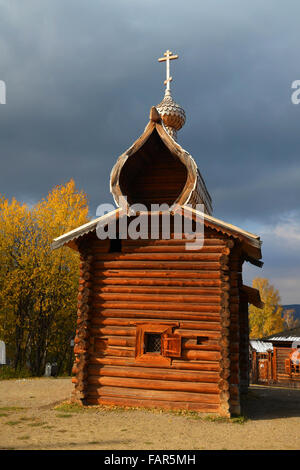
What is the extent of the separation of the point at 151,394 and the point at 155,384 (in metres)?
0.30

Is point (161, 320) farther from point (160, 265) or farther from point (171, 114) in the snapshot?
point (171, 114)

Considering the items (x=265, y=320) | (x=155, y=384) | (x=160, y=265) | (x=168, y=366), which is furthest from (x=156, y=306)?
(x=265, y=320)

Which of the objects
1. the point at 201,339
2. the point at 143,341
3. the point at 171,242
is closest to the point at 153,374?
the point at 143,341

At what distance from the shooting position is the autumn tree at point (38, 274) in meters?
23.7

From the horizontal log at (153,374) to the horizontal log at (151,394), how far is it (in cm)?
36

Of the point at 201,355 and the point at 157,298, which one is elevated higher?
the point at 157,298

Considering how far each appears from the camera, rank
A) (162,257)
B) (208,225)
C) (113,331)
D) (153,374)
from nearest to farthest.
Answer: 1. (153,374)
2. (208,225)
3. (113,331)
4. (162,257)

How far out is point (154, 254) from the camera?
1167 cm

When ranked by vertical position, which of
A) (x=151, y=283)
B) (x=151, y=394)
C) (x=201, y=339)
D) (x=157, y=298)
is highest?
(x=151, y=283)

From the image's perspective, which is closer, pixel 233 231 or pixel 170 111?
pixel 233 231

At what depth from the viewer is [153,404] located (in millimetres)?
10711

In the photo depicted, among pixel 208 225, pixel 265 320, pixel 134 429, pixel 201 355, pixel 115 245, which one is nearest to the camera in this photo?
pixel 134 429
